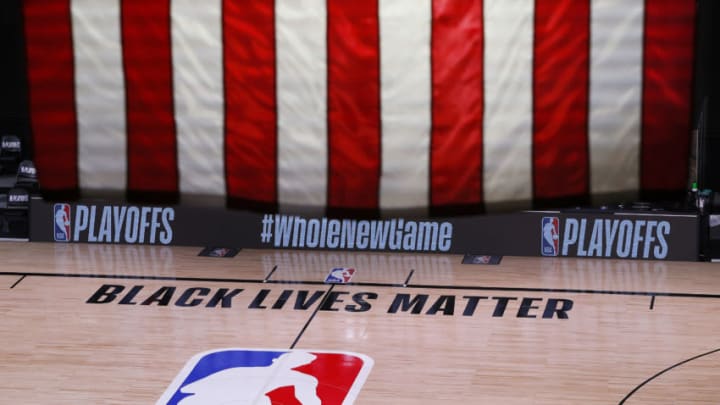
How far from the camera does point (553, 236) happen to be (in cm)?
1102

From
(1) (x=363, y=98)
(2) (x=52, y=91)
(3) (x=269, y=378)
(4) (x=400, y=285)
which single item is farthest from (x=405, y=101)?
(4) (x=400, y=285)

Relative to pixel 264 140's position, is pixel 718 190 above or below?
below

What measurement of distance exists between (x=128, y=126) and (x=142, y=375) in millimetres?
5573

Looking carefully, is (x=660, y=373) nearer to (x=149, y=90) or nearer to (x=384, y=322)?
(x=384, y=322)

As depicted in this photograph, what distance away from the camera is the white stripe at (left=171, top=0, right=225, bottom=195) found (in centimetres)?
247

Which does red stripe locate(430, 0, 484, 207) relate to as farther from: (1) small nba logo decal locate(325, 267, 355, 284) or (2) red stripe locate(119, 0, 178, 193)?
(1) small nba logo decal locate(325, 267, 355, 284)

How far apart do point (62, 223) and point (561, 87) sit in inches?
397

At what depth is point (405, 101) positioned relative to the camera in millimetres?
2438

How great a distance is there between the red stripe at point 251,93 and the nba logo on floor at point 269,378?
4.83 metres

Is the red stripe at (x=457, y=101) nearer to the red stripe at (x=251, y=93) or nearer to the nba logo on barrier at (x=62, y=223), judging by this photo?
the red stripe at (x=251, y=93)

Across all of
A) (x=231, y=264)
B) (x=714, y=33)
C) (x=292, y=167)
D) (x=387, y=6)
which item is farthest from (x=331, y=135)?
(x=714, y=33)

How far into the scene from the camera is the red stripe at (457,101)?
2404 mm

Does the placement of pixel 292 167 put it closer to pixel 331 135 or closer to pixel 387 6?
pixel 331 135

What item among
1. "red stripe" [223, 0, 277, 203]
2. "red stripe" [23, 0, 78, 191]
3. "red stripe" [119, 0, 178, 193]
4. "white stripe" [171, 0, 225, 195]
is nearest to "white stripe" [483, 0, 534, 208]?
"red stripe" [223, 0, 277, 203]
